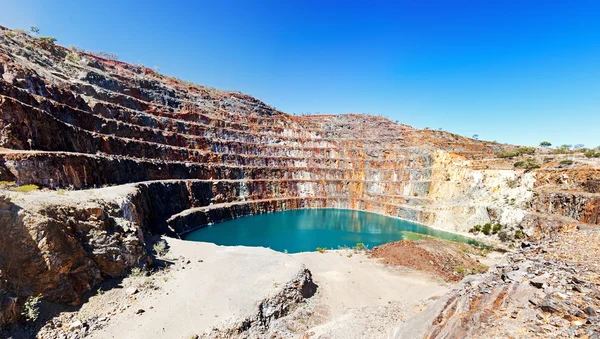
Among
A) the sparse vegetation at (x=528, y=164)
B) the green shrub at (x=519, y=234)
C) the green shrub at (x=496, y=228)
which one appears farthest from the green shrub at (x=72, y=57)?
the sparse vegetation at (x=528, y=164)

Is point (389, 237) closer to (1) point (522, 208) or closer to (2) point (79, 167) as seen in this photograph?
(1) point (522, 208)

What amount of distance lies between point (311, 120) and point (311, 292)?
72452mm

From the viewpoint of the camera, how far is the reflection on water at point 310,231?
3316 centimetres

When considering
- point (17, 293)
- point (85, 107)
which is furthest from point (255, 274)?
point (85, 107)

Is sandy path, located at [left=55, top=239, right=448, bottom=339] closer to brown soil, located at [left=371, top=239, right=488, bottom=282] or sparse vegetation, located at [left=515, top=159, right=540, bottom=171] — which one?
brown soil, located at [left=371, top=239, right=488, bottom=282]

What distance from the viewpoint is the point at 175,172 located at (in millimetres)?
43156

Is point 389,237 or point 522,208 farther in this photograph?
point 389,237

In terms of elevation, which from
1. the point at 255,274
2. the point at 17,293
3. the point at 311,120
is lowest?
the point at 255,274

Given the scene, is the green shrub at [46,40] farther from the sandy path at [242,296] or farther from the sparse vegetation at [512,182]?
the sparse vegetation at [512,182]

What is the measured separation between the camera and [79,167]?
25.5m

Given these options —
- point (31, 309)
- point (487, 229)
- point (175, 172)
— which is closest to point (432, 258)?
point (487, 229)

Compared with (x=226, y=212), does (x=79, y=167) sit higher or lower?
higher

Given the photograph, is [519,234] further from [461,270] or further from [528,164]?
[461,270]

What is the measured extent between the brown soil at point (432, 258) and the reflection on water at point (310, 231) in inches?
309
